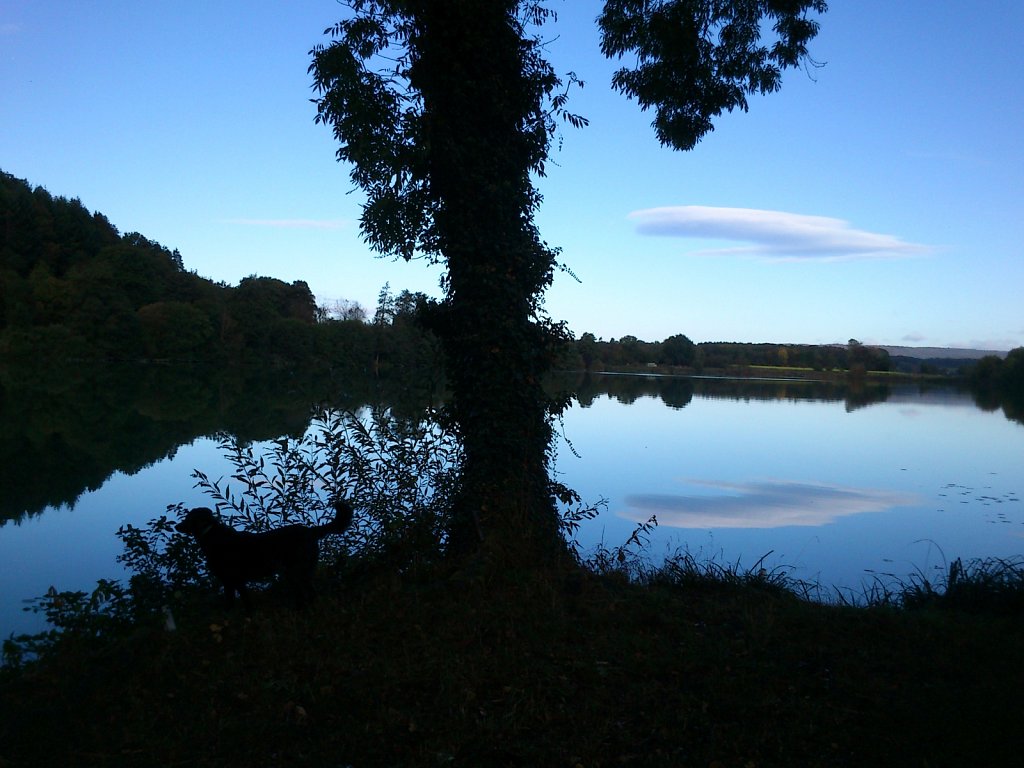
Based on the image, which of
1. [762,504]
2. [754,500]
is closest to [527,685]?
[762,504]

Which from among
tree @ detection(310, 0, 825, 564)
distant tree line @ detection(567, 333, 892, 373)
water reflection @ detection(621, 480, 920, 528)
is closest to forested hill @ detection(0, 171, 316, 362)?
distant tree line @ detection(567, 333, 892, 373)

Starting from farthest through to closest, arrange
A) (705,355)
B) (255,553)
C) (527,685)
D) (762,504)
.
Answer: (705,355) → (762,504) → (255,553) → (527,685)

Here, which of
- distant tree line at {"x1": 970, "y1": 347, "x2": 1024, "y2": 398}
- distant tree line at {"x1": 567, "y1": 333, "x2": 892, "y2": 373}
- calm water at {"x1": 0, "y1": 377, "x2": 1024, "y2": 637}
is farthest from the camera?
distant tree line at {"x1": 567, "y1": 333, "x2": 892, "y2": 373}

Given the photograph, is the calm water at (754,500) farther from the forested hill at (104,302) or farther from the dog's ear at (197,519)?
the forested hill at (104,302)

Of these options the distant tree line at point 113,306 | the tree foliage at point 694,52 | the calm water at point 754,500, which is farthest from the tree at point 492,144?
the distant tree line at point 113,306

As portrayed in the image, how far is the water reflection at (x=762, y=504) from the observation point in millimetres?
14547

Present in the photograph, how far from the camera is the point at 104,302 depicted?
214ft

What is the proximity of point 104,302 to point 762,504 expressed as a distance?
6486 centimetres

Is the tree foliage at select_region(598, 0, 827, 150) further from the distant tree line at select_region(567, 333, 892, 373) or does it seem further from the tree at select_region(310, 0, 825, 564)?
the distant tree line at select_region(567, 333, 892, 373)

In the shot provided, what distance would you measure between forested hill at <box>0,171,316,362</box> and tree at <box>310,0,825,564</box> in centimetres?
6204

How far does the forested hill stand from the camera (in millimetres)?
63750

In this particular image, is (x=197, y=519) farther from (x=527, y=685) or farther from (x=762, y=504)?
(x=762, y=504)

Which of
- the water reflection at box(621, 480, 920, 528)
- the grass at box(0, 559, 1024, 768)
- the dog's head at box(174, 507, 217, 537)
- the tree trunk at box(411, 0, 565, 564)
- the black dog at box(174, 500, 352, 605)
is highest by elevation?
the tree trunk at box(411, 0, 565, 564)

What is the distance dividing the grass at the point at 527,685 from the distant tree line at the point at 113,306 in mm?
48552
